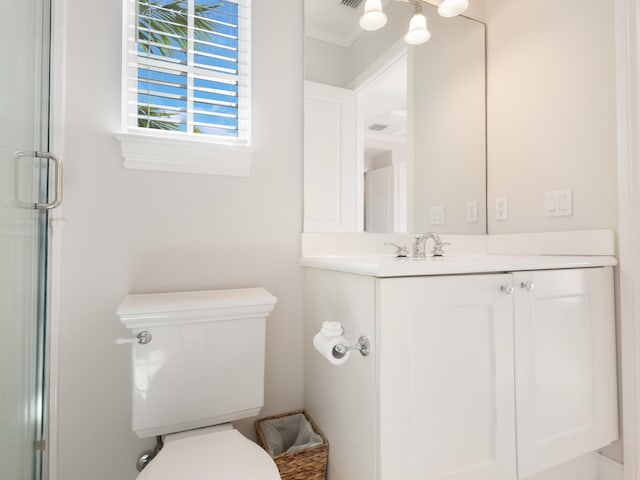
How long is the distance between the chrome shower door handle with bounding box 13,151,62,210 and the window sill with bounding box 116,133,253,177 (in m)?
0.19

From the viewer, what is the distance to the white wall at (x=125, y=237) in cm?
108

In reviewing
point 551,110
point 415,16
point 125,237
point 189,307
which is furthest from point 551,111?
point 125,237

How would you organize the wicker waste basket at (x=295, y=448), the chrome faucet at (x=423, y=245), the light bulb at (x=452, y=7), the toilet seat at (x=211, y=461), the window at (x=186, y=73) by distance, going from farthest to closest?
the light bulb at (x=452, y=7) < the chrome faucet at (x=423, y=245) < the window at (x=186, y=73) < the wicker waste basket at (x=295, y=448) < the toilet seat at (x=211, y=461)

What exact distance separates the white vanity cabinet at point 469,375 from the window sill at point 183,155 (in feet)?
1.82

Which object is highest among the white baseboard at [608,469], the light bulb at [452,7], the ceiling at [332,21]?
the light bulb at [452,7]

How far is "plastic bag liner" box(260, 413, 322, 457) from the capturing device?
1.18 meters

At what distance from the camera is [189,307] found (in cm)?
99

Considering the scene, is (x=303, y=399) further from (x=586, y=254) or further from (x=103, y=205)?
(x=586, y=254)

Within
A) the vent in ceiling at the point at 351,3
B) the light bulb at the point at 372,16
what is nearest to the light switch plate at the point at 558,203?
the light bulb at the point at 372,16

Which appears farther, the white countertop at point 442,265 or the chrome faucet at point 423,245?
the chrome faucet at point 423,245

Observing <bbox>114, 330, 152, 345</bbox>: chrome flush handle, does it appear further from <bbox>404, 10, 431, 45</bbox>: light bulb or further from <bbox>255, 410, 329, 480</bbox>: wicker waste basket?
<bbox>404, 10, 431, 45</bbox>: light bulb

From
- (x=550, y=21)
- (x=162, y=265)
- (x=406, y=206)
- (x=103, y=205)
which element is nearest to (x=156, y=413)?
(x=162, y=265)

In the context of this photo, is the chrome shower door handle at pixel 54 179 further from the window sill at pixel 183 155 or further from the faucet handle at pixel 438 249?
the faucet handle at pixel 438 249

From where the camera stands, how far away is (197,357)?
1.01 m
